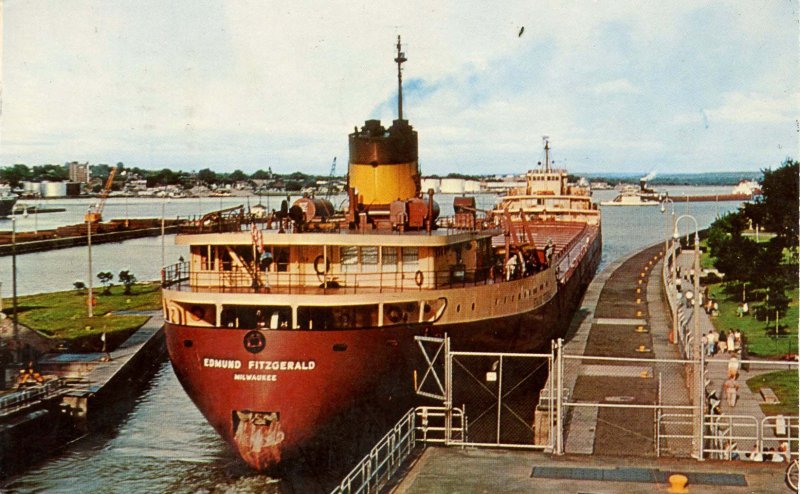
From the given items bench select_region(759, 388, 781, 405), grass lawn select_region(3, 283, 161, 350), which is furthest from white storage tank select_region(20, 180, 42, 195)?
bench select_region(759, 388, 781, 405)

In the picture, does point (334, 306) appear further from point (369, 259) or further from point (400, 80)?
point (400, 80)

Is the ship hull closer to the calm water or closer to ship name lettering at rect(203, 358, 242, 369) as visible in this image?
ship name lettering at rect(203, 358, 242, 369)

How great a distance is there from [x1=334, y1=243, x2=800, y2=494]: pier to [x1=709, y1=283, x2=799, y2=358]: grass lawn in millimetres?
1938

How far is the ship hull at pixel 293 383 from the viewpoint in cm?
2364

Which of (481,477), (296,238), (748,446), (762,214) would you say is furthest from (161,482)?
(762,214)

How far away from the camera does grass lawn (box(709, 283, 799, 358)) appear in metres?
38.8

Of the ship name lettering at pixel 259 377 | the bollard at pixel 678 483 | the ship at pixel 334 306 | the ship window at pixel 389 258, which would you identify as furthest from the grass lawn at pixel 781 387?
the ship name lettering at pixel 259 377

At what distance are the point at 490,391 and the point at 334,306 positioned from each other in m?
6.77

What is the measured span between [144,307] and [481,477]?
45.2m

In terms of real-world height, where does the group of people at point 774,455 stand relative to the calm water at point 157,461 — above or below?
above

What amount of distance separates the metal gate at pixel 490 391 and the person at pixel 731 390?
5.41 metres

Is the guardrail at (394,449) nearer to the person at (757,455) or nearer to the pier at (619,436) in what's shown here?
the pier at (619,436)

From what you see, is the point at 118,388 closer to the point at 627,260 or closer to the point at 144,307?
the point at 144,307

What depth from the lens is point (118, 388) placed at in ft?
121
